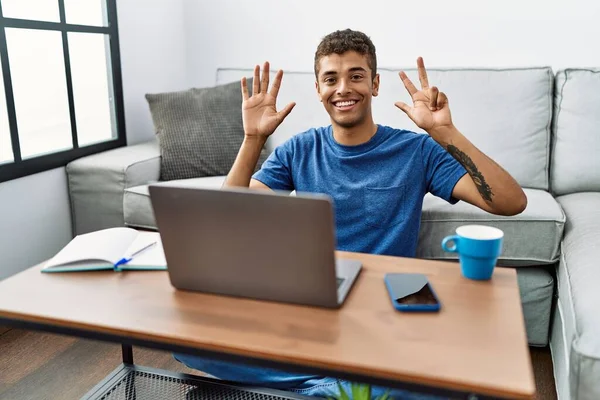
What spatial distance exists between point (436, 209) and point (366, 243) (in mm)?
538

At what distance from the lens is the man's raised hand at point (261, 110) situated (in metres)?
1.44

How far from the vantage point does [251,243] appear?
886 mm

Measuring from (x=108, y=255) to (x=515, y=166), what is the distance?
173cm

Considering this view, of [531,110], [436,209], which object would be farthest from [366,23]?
[436,209]

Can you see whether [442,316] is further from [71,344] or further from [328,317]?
[71,344]

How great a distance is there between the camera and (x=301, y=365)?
2.59ft

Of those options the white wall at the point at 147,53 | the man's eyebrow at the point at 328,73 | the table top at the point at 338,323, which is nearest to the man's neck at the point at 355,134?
the man's eyebrow at the point at 328,73

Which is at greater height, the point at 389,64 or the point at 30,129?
the point at 389,64

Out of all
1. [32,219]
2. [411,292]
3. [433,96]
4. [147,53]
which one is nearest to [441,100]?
[433,96]

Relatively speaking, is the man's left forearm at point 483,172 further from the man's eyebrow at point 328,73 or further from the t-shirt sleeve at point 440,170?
the man's eyebrow at point 328,73

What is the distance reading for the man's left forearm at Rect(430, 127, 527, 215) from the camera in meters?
1.32

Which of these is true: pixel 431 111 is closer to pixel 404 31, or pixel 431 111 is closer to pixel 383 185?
pixel 383 185

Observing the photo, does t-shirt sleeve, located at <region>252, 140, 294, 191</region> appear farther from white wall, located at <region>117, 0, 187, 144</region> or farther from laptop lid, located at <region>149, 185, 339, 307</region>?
white wall, located at <region>117, 0, 187, 144</region>

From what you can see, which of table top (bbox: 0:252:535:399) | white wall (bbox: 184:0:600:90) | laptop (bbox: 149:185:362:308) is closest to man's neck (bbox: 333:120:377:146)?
table top (bbox: 0:252:535:399)
